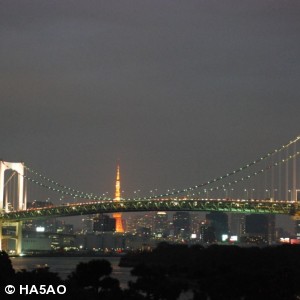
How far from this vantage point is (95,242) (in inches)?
6088

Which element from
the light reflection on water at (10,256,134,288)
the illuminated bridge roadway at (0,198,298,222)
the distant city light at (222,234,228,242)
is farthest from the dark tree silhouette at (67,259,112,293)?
the distant city light at (222,234,228,242)

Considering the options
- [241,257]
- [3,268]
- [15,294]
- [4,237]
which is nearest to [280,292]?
[3,268]

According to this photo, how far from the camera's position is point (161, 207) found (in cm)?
8744

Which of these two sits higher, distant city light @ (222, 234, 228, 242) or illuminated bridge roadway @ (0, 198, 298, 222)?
illuminated bridge roadway @ (0, 198, 298, 222)

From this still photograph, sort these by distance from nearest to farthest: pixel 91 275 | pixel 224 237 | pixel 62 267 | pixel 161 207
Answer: pixel 91 275
pixel 62 267
pixel 161 207
pixel 224 237

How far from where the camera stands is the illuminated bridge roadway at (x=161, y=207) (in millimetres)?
82125

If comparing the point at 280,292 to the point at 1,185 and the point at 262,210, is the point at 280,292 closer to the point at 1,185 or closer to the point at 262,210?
the point at 262,210

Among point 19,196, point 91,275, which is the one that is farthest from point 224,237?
point 91,275

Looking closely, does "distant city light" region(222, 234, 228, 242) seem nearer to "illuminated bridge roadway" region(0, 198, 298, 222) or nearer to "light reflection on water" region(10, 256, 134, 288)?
"light reflection on water" region(10, 256, 134, 288)

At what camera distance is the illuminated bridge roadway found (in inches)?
3233

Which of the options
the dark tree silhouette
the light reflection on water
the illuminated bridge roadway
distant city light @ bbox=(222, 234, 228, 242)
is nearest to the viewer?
the dark tree silhouette

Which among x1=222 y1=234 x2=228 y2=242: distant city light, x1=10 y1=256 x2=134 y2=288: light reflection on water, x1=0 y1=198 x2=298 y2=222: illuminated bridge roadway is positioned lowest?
x1=10 y1=256 x2=134 y2=288: light reflection on water

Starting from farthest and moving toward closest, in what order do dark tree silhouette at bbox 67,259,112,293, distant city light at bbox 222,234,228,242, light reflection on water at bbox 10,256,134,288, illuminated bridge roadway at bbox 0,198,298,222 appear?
1. distant city light at bbox 222,234,228,242
2. illuminated bridge roadway at bbox 0,198,298,222
3. light reflection on water at bbox 10,256,134,288
4. dark tree silhouette at bbox 67,259,112,293

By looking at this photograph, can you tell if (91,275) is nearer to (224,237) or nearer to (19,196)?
(19,196)
